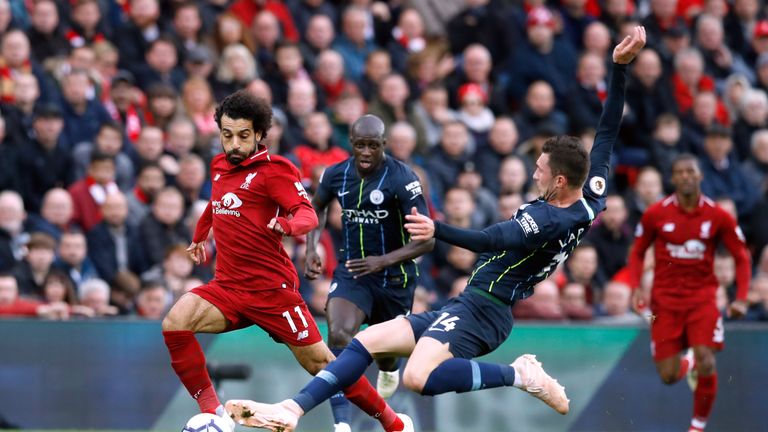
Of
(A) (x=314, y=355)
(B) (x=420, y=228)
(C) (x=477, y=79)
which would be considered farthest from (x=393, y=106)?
(B) (x=420, y=228)

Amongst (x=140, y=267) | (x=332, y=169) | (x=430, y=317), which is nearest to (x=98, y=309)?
(x=140, y=267)

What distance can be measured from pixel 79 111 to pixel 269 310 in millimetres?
5936

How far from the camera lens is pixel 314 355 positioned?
987 cm

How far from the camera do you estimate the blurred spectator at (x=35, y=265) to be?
13.3 metres

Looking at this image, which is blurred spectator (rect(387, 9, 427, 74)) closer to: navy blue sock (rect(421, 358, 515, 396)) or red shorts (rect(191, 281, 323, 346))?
red shorts (rect(191, 281, 323, 346))

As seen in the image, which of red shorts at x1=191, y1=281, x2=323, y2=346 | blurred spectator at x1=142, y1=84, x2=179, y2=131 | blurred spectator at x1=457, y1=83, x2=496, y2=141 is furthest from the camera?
blurred spectator at x1=457, y1=83, x2=496, y2=141

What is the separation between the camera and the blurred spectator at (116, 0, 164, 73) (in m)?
15.8

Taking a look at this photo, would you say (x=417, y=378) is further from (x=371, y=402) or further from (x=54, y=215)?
(x=54, y=215)

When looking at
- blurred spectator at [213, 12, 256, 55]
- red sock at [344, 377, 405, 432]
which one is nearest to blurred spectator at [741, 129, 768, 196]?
blurred spectator at [213, 12, 256, 55]

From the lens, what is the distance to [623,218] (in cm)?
1602

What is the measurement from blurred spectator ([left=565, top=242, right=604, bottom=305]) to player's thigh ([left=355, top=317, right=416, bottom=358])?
568 cm

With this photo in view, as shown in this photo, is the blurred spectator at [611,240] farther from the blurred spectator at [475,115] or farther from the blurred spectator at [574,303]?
the blurred spectator at [475,115]

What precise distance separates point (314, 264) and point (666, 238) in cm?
369

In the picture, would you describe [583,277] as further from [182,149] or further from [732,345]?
[182,149]
